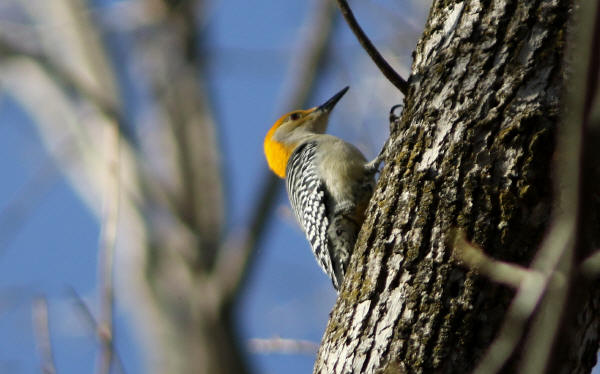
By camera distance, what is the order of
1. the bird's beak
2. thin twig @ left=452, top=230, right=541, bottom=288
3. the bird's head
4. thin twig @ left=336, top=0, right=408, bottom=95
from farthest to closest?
the bird's head < the bird's beak < thin twig @ left=336, top=0, right=408, bottom=95 < thin twig @ left=452, top=230, right=541, bottom=288

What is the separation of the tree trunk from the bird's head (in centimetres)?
383

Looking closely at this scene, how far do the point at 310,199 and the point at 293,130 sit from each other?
191cm

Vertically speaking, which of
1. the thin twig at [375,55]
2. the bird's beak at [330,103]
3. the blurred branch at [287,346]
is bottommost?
A: the blurred branch at [287,346]

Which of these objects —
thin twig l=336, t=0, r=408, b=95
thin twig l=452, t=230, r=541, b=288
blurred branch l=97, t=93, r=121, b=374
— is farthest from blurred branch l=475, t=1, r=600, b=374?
blurred branch l=97, t=93, r=121, b=374

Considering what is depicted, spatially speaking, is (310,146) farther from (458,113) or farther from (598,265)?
(598,265)

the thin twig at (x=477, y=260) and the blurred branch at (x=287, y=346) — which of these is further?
the blurred branch at (x=287, y=346)

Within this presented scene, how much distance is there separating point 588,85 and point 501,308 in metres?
1.47

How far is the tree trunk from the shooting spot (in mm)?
2512

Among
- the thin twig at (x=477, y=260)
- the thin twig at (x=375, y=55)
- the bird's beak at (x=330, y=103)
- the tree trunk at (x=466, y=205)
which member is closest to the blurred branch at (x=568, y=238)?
the thin twig at (x=477, y=260)

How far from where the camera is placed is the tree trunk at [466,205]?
2512 mm

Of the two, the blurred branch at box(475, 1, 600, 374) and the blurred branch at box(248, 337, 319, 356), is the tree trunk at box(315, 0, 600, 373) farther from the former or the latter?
the blurred branch at box(248, 337, 319, 356)

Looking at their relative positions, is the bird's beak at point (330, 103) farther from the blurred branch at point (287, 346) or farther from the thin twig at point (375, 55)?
the thin twig at point (375, 55)

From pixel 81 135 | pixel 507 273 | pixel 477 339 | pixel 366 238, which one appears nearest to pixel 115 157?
pixel 366 238

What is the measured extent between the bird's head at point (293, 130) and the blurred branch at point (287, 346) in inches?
73.8
